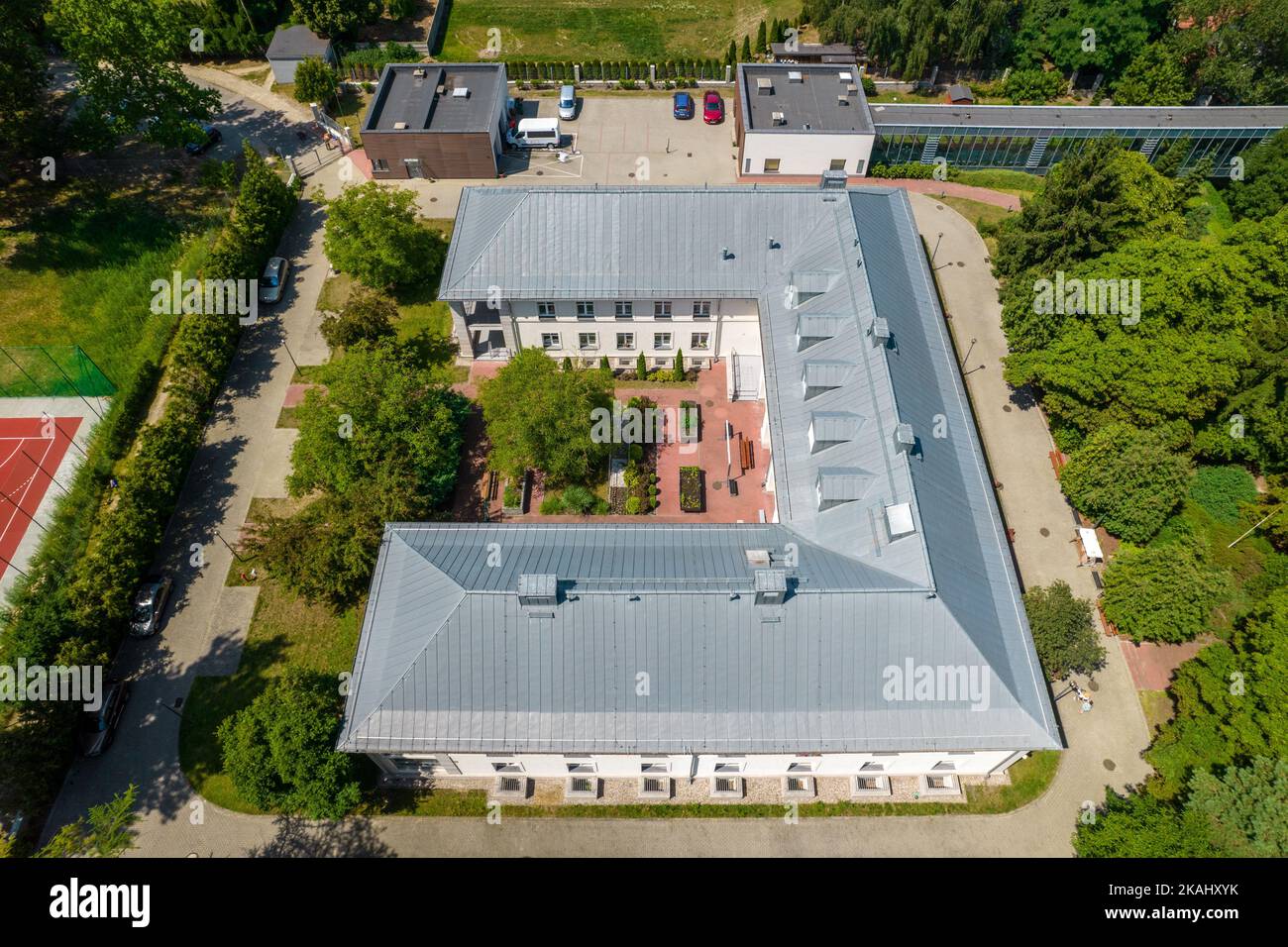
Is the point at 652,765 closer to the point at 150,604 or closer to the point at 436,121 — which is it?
the point at 150,604

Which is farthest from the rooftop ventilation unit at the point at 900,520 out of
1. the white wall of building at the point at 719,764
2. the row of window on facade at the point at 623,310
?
the row of window on facade at the point at 623,310

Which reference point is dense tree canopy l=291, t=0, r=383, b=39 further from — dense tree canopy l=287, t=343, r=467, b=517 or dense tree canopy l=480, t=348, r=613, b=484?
dense tree canopy l=480, t=348, r=613, b=484

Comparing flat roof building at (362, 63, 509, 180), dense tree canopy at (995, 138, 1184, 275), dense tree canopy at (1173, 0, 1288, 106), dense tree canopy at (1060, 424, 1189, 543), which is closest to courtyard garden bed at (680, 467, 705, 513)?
dense tree canopy at (1060, 424, 1189, 543)

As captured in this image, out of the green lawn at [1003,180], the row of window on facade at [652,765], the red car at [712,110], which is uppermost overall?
the red car at [712,110]

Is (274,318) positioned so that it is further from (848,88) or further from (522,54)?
(848,88)

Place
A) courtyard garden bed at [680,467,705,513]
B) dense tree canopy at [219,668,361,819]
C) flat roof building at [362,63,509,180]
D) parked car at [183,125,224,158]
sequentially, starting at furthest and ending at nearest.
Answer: parked car at [183,125,224,158] < flat roof building at [362,63,509,180] < courtyard garden bed at [680,467,705,513] < dense tree canopy at [219,668,361,819]

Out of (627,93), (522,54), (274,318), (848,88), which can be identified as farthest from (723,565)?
(522,54)

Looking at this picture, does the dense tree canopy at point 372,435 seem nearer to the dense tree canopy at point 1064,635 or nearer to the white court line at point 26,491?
the white court line at point 26,491
